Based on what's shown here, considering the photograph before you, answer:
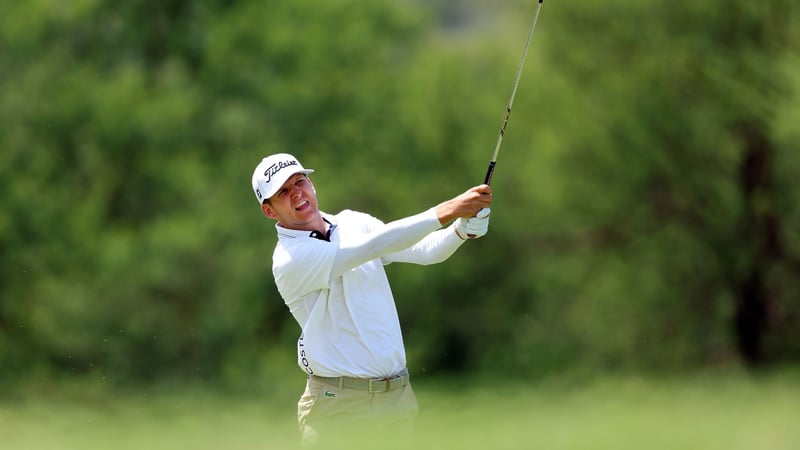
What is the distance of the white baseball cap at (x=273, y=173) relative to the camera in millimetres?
6027

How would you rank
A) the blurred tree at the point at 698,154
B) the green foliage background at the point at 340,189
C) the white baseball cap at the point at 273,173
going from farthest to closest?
the green foliage background at the point at 340,189 < the blurred tree at the point at 698,154 < the white baseball cap at the point at 273,173

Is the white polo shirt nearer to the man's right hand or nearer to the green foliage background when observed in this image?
the man's right hand

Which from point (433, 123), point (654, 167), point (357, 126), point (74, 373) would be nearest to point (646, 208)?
point (654, 167)

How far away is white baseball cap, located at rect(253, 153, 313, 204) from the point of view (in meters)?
6.03

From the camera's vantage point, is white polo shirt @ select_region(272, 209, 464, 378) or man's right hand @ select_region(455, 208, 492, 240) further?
A: man's right hand @ select_region(455, 208, 492, 240)

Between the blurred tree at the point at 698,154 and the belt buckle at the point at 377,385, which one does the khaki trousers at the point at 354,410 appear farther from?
the blurred tree at the point at 698,154

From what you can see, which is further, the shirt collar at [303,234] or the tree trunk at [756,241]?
the tree trunk at [756,241]

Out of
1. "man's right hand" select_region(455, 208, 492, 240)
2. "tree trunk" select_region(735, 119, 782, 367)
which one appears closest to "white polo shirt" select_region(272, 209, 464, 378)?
"man's right hand" select_region(455, 208, 492, 240)

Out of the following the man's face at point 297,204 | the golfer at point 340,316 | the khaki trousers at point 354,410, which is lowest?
the khaki trousers at point 354,410

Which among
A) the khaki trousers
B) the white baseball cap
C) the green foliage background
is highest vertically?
the green foliage background

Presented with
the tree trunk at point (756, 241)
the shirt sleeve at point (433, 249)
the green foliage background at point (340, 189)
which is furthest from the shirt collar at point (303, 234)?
the green foliage background at point (340, 189)

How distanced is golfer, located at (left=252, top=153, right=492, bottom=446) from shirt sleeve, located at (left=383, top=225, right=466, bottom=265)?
0.59 ft

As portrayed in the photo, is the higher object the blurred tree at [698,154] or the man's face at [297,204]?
the blurred tree at [698,154]

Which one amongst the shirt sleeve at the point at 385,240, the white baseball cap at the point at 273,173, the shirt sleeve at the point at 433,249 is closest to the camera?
the shirt sleeve at the point at 385,240
